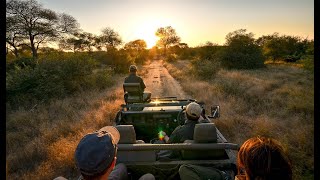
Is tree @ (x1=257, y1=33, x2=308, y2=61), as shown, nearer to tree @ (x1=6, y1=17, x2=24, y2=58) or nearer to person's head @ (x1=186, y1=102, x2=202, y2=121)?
tree @ (x1=6, y1=17, x2=24, y2=58)

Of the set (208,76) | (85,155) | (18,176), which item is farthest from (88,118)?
(208,76)

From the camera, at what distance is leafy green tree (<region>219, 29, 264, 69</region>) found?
3109 centimetres

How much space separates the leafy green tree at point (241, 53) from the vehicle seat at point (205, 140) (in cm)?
2893

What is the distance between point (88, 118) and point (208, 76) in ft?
45.1

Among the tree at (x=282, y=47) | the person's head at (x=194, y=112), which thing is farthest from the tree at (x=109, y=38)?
the person's head at (x=194, y=112)

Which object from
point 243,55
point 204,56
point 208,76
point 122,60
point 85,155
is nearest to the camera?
point 85,155

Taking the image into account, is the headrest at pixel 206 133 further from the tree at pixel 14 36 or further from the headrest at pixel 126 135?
the tree at pixel 14 36

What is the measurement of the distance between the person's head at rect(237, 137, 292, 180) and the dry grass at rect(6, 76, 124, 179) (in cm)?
422

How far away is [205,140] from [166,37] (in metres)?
77.7

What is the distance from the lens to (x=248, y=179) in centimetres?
172

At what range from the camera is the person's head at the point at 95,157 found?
1.75 m

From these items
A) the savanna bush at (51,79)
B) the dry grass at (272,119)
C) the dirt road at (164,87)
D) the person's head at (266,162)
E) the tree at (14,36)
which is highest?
the tree at (14,36)
